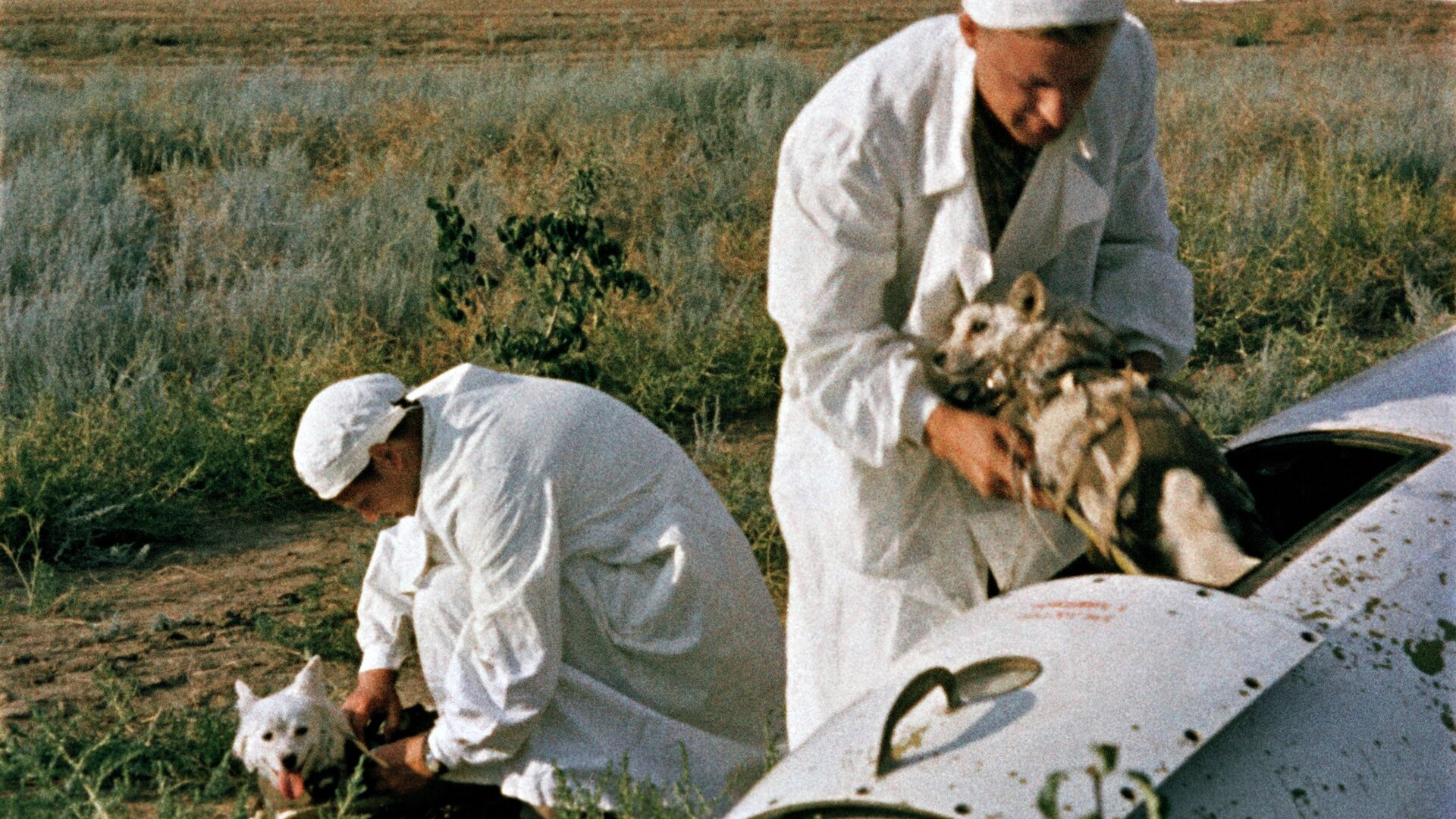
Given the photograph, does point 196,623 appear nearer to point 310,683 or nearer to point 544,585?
point 310,683

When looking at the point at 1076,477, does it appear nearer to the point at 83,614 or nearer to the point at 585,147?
the point at 83,614

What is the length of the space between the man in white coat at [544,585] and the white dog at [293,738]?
0.15m

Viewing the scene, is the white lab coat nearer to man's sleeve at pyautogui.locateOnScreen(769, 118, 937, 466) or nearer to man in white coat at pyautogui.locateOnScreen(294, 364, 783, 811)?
man in white coat at pyautogui.locateOnScreen(294, 364, 783, 811)

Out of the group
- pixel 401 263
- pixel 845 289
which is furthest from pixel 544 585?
pixel 401 263

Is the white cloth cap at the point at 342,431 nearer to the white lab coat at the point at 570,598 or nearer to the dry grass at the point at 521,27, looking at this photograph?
the white lab coat at the point at 570,598

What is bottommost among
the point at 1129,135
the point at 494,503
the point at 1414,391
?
the point at 494,503

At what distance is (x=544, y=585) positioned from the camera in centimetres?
350

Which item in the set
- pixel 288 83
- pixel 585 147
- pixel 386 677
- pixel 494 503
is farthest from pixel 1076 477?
pixel 288 83

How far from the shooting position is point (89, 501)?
5.38 m

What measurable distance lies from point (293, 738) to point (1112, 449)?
2.08 m

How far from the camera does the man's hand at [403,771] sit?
3.67 metres

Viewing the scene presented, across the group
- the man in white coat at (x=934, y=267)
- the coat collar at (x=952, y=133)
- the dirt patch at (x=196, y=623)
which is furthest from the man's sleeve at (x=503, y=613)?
the coat collar at (x=952, y=133)

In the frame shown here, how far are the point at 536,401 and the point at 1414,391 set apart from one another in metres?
1.89

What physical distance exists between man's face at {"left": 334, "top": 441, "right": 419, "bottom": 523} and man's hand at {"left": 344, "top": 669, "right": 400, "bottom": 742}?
455 mm
